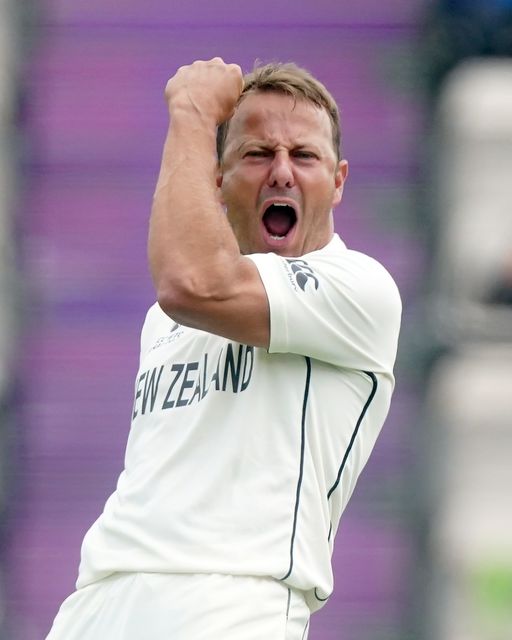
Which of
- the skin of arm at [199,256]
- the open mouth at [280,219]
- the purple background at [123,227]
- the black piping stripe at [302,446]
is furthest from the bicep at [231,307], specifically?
the purple background at [123,227]

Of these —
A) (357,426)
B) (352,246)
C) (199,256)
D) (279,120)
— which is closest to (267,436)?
(357,426)

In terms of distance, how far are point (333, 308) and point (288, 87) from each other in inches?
→ 20.0

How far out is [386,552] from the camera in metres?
5.71

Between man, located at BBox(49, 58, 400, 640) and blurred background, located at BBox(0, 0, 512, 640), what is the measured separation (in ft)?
9.53

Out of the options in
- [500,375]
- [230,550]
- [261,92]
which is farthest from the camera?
[500,375]

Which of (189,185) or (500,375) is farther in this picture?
(500,375)

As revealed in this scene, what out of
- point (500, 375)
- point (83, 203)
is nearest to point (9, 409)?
point (83, 203)

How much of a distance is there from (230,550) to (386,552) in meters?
3.22

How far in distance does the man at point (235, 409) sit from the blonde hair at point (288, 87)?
2.4 inches

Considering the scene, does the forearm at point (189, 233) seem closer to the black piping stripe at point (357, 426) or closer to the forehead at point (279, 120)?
the forehead at point (279, 120)

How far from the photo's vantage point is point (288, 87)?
2.96 meters

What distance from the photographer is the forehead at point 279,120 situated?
2.93m

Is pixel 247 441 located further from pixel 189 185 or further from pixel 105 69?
pixel 105 69

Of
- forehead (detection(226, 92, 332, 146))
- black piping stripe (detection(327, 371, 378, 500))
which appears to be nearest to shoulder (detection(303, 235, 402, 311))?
black piping stripe (detection(327, 371, 378, 500))
